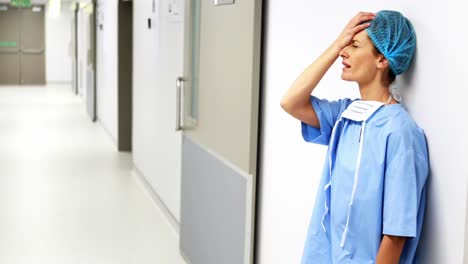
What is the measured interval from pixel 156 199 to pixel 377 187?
416cm

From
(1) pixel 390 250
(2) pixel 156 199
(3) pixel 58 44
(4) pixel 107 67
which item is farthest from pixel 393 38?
(3) pixel 58 44

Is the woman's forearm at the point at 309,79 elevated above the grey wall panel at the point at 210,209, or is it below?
above

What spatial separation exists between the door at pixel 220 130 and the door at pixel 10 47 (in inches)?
689

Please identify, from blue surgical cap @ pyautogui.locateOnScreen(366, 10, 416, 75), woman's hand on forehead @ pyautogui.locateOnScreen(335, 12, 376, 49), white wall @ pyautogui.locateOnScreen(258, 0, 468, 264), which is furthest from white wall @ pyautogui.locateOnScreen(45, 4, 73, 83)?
blue surgical cap @ pyautogui.locateOnScreen(366, 10, 416, 75)

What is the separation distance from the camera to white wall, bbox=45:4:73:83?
20.8 metres

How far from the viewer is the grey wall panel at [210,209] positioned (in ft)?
10.5

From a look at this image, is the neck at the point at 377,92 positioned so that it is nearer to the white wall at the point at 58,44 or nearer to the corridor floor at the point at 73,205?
the corridor floor at the point at 73,205

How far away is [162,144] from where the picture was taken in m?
5.50

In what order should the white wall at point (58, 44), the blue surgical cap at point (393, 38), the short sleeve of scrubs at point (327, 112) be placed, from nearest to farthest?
1. the blue surgical cap at point (393, 38)
2. the short sleeve of scrubs at point (327, 112)
3. the white wall at point (58, 44)

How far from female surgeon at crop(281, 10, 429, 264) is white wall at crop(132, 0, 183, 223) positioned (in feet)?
9.52

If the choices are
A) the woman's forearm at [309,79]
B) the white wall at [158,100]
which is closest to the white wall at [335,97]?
the woman's forearm at [309,79]

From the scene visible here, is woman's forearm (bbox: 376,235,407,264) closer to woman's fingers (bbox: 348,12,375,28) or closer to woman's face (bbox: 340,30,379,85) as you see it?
woman's face (bbox: 340,30,379,85)

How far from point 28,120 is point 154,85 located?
20.4ft

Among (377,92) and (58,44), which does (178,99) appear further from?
(58,44)
